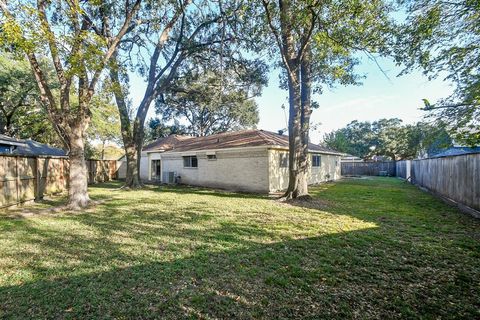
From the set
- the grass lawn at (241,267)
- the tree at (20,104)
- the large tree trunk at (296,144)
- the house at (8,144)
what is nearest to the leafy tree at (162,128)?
the tree at (20,104)

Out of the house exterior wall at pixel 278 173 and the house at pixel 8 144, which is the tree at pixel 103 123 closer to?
the house at pixel 8 144

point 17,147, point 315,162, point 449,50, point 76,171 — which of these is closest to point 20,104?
point 17,147

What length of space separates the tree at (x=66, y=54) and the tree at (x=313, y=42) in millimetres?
6221

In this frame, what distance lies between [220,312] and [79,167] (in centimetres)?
867

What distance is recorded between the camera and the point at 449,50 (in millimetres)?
4250

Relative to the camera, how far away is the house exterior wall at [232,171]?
13.2 metres

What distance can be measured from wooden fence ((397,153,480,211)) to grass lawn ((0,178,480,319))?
3.18 ft

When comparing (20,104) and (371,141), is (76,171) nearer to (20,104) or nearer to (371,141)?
(20,104)

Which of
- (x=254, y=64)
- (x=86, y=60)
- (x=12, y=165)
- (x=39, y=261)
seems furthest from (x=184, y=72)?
(x=39, y=261)

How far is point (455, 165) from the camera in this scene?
8.50 m

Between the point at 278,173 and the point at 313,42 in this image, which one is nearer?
the point at 313,42

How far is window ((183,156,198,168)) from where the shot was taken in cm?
1714

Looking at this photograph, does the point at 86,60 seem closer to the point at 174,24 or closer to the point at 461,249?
the point at 174,24

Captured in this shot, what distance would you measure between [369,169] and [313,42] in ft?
73.1
